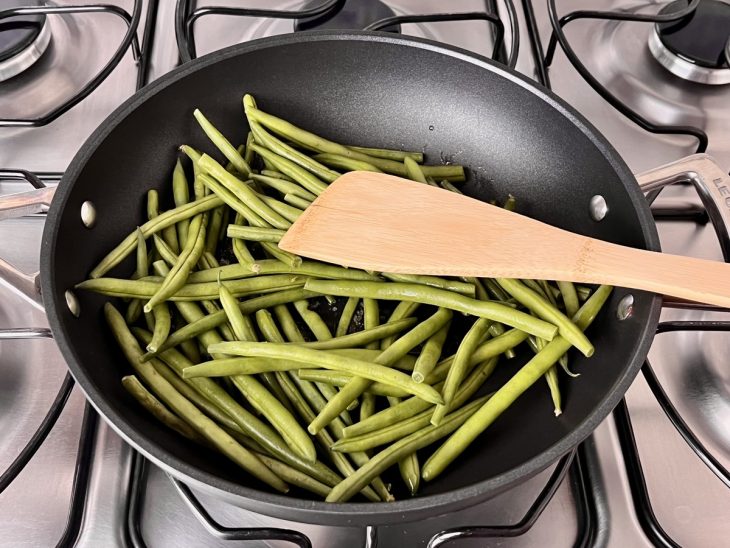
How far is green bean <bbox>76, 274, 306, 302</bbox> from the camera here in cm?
120

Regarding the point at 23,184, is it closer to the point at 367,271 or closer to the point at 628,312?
the point at 367,271

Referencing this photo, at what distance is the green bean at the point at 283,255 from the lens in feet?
4.12

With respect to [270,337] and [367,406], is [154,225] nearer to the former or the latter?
[270,337]

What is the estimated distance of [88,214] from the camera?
4.07ft

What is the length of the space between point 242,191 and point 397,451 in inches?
22.9

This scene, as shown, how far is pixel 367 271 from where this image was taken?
128 cm

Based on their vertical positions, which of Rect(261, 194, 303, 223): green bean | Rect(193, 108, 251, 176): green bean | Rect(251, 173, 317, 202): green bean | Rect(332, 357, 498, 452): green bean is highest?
Rect(193, 108, 251, 176): green bean

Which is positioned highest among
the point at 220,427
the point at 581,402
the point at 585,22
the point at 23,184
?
the point at 585,22

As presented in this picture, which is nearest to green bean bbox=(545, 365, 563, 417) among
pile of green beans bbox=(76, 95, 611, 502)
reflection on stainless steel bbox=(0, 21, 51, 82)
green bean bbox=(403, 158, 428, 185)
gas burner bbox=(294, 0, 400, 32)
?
pile of green beans bbox=(76, 95, 611, 502)

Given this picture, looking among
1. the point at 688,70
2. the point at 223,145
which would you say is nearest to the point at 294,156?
the point at 223,145

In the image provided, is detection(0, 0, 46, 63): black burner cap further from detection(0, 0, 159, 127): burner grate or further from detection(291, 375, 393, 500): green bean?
detection(291, 375, 393, 500): green bean

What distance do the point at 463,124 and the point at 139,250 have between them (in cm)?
71

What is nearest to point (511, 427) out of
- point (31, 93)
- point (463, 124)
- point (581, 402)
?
point (581, 402)

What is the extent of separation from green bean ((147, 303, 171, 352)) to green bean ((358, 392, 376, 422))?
1.17 ft
